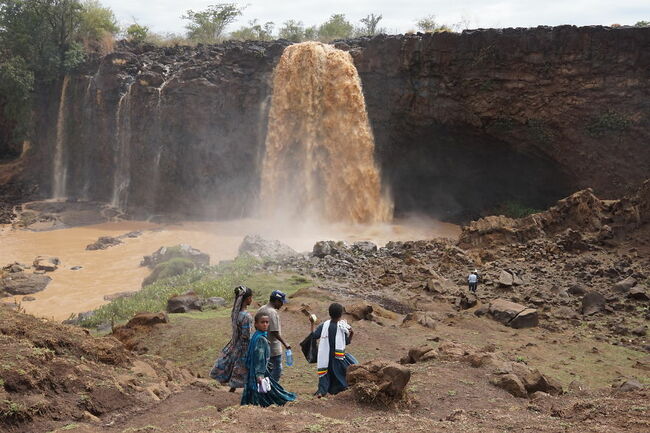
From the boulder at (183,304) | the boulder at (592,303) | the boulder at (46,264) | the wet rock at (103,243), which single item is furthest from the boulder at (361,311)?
the wet rock at (103,243)

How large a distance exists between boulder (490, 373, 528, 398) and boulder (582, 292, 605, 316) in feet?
18.9

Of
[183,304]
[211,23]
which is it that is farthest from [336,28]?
[183,304]

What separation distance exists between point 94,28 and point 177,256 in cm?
2116

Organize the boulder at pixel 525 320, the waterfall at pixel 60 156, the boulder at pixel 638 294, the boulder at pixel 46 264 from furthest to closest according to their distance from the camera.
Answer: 1. the waterfall at pixel 60 156
2. the boulder at pixel 46 264
3. the boulder at pixel 638 294
4. the boulder at pixel 525 320

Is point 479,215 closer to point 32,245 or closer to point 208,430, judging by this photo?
point 32,245

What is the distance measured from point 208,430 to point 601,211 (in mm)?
13962

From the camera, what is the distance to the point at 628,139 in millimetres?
21594

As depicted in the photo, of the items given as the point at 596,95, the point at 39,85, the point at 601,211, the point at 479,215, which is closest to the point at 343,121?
the point at 479,215

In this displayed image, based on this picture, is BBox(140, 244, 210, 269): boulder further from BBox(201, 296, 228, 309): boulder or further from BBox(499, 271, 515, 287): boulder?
BBox(499, 271, 515, 287): boulder

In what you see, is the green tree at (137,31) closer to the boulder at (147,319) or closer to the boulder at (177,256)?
the boulder at (177,256)

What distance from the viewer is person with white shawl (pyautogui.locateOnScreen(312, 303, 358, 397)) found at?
6.16 meters

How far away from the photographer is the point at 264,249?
18.7 m

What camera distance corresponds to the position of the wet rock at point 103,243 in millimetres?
22750

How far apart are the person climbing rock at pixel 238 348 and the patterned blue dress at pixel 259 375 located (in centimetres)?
42
